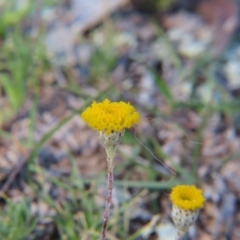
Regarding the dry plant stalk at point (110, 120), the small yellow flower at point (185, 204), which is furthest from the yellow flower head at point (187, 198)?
the dry plant stalk at point (110, 120)

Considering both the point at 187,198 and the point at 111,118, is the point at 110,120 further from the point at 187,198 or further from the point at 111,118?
the point at 187,198

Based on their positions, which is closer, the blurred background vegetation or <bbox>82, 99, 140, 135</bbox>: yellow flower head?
<bbox>82, 99, 140, 135</bbox>: yellow flower head

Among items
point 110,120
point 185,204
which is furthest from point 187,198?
point 110,120

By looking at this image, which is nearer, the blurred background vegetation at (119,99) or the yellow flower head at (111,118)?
the yellow flower head at (111,118)

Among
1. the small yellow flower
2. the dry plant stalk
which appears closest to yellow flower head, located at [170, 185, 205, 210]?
the small yellow flower

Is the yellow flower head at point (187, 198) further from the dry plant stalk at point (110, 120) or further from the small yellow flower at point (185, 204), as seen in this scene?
the dry plant stalk at point (110, 120)

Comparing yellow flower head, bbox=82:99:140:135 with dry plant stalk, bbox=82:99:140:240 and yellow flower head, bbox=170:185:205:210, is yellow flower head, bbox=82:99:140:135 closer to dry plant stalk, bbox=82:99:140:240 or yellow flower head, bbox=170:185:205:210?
dry plant stalk, bbox=82:99:140:240

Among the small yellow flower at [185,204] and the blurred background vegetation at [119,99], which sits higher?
the small yellow flower at [185,204]

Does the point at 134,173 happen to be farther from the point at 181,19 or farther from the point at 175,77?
the point at 181,19
